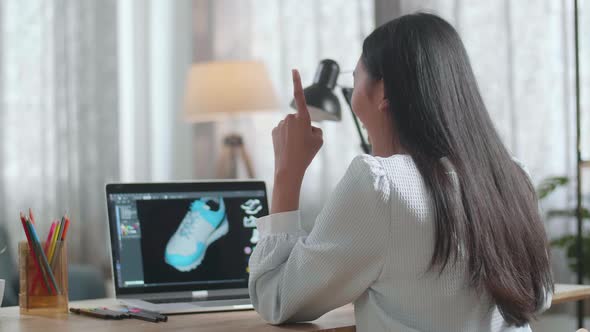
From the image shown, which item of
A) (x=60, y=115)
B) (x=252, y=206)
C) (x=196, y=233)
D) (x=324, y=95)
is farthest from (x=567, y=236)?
(x=60, y=115)

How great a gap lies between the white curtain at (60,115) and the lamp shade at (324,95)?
7.22ft

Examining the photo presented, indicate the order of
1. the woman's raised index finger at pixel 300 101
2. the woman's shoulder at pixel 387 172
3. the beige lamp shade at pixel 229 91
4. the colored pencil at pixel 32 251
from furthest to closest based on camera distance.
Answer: the beige lamp shade at pixel 229 91 < the colored pencil at pixel 32 251 < the woman's raised index finger at pixel 300 101 < the woman's shoulder at pixel 387 172

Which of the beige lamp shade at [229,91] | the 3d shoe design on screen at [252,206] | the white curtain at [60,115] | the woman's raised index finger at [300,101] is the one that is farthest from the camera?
the white curtain at [60,115]

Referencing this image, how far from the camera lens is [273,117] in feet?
12.6

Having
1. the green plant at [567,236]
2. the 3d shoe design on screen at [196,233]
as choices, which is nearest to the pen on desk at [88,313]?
the 3d shoe design on screen at [196,233]

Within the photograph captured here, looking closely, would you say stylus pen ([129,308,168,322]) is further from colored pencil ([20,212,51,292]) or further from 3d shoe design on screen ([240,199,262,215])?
3d shoe design on screen ([240,199,262,215])

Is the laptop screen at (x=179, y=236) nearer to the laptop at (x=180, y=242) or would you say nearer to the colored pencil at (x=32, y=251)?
the laptop at (x=180, y=242)

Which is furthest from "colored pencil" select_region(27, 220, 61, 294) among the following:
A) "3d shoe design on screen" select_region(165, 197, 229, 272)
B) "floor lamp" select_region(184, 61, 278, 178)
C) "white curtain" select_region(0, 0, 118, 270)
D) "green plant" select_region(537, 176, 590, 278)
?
"white curtain" select_region(0, 0, 118, 270)

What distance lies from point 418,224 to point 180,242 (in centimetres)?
67

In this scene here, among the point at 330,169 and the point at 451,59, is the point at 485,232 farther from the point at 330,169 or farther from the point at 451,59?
the point at 330,169

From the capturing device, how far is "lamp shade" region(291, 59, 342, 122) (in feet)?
6.35

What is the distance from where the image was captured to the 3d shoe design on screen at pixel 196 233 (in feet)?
5.59

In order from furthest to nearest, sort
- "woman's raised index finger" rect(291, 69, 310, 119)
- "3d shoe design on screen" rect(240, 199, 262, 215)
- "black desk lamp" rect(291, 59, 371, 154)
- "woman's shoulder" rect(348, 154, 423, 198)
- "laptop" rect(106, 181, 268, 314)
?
"black desk lamp" rect(291, 59, 371, 154), "3d shoe design on screen" rect(240, 199, 262, 215), "laptop" rect(106, 181, 268, 314), "woman's raised index finger" rect(291, 69, 310, 119), "woman's shoulder" rect(348, 154, 423, 198)

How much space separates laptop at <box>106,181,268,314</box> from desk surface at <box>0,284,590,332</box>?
5.2 inches
